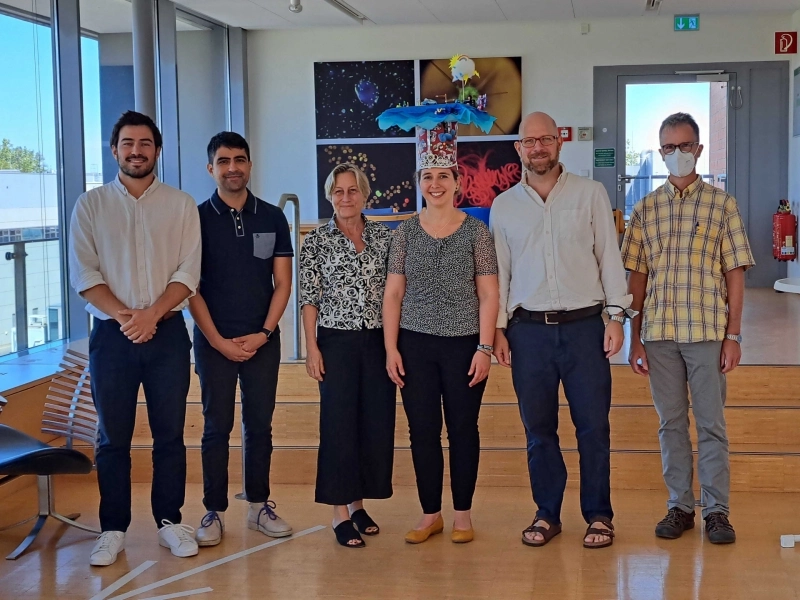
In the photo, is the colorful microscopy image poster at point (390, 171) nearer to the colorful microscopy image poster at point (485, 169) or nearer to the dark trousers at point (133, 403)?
the colorful microscopy image poster at point (485, 169)

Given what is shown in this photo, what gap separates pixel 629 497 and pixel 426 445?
129cm

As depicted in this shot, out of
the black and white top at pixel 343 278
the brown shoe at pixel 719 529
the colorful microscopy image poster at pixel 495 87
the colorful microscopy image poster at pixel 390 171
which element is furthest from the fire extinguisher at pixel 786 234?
the black and white top at pixel 343 278

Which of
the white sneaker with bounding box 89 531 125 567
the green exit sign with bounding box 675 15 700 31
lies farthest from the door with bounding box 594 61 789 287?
the white sneaker with bounding box 89 531 125 567

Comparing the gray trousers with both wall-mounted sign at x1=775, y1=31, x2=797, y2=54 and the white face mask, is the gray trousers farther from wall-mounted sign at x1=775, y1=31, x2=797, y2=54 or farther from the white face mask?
wall-mounted sign at x1=775, y1=31, x2=797, y2=54

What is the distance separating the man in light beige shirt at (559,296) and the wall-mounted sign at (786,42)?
6703 millimetres

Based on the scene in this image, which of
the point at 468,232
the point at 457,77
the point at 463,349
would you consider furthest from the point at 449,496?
the point at 457,77

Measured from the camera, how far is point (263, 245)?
3934 mm

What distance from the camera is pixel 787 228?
9.55m

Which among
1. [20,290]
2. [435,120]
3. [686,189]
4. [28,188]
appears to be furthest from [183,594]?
[28,188]

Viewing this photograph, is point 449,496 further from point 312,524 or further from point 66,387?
point 66,387

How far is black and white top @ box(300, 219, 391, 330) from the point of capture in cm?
380

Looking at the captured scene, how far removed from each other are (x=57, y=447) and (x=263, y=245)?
113 centimetres

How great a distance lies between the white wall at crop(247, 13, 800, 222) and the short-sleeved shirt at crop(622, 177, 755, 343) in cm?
652

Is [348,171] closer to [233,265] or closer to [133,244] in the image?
[233,265]
